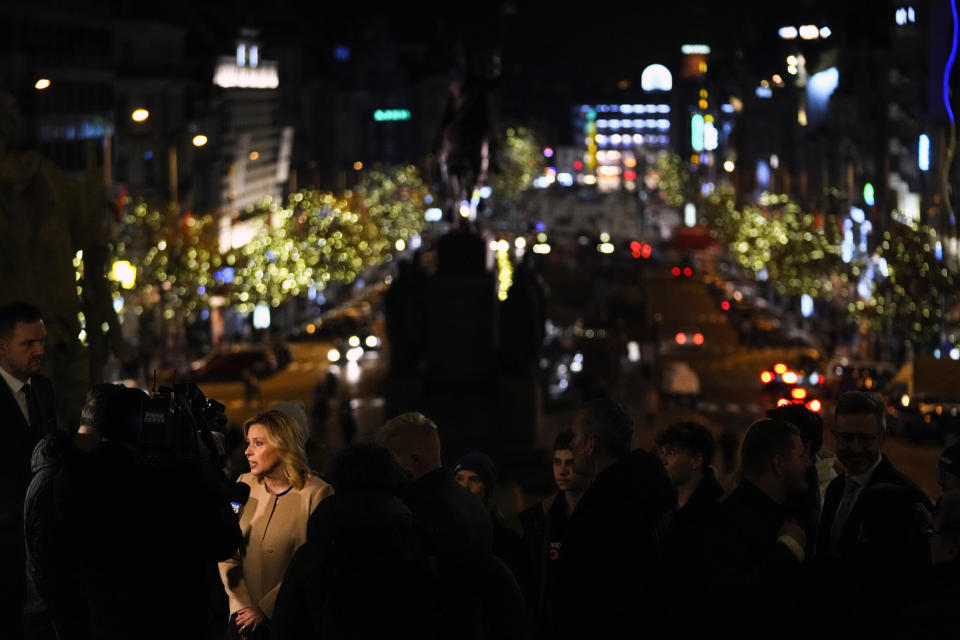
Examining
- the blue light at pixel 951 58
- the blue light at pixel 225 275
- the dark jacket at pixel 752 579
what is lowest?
the dark jacket at pixel 752 579

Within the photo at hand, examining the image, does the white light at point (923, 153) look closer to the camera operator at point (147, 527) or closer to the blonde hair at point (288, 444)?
the blonde hair at point (288, 444)

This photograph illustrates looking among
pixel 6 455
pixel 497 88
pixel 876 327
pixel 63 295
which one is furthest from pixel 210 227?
pixel 6 455

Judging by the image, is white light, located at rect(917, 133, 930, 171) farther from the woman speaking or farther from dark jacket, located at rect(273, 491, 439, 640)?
dark jacket, located at rect(273, 491, 439, 640)

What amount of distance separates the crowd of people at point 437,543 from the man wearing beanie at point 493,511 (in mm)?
276

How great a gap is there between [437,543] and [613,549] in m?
0.81

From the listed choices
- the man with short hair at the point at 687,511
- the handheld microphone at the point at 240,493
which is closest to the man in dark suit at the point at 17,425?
the handheld microphone at the point at 240,493

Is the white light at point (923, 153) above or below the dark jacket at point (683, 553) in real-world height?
above

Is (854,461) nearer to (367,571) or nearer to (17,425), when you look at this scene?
(367,571)

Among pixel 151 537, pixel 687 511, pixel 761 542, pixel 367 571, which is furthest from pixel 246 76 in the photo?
pixel 367 571

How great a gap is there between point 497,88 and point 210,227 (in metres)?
53.7

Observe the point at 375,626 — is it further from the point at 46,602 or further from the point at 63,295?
the point at 63,295

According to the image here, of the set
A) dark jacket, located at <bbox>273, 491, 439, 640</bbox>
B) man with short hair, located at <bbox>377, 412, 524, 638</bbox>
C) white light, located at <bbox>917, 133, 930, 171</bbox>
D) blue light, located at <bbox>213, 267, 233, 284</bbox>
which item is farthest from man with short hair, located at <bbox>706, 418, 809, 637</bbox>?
blue light, located at <bbox>213, 267, 233, 284</bbox>

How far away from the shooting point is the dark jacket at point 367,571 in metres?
9.48

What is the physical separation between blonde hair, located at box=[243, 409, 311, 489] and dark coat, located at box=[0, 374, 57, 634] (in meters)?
1.12
